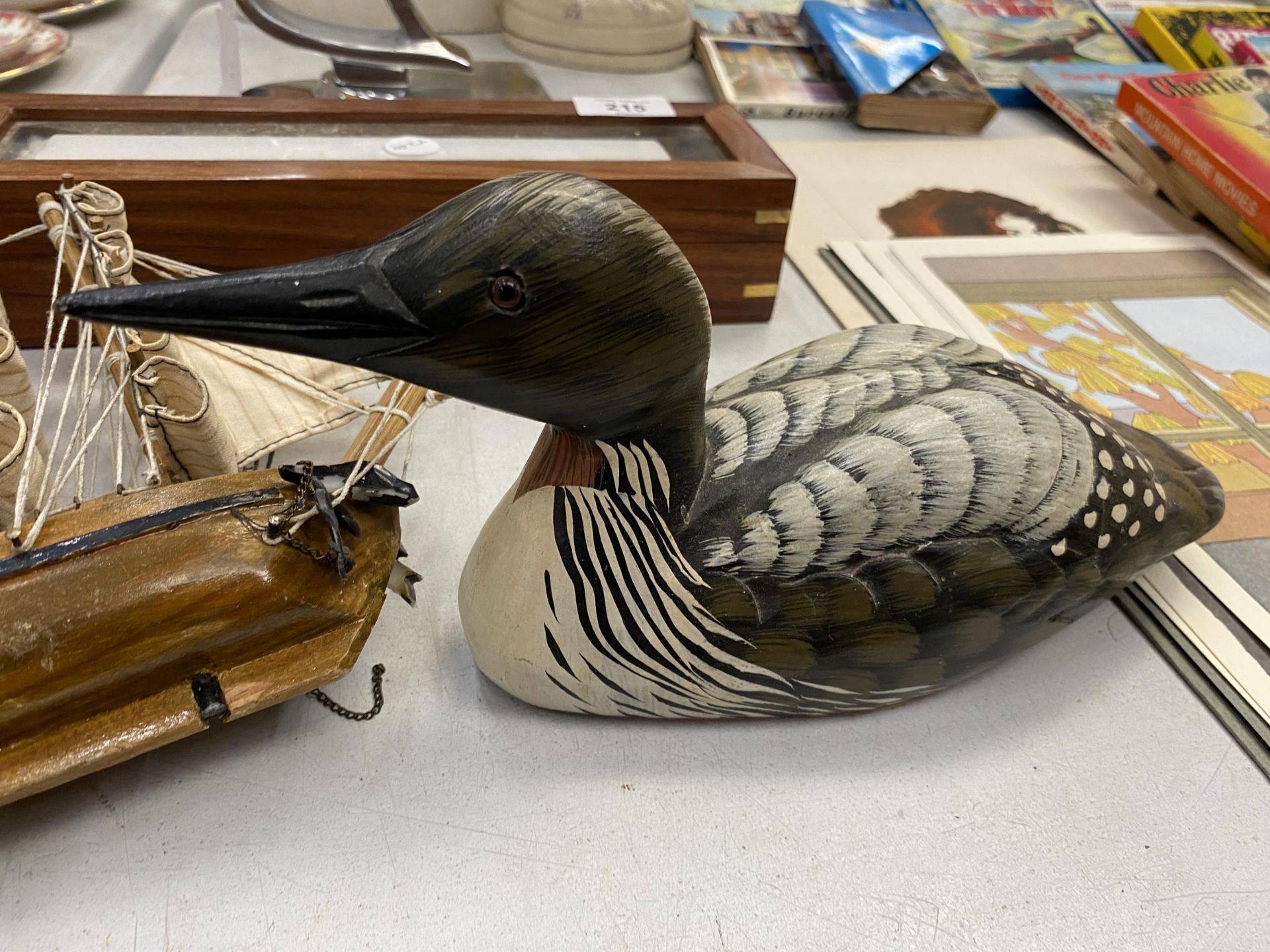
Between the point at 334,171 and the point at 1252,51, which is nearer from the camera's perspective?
the point at 334,171

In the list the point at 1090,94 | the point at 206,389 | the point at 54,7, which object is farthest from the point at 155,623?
the point at 1090,94

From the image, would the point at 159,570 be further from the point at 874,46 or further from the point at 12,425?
the point at 874,46

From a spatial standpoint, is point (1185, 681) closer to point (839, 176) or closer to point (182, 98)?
point (839, 176)

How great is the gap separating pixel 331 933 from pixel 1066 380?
1128 millimetres


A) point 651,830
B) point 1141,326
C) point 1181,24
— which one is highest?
point 1181,24

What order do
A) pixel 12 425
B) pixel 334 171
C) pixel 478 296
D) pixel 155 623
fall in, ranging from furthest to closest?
pixel 334 171, pixel 12 425, pixel 155 623, pixel 478 296

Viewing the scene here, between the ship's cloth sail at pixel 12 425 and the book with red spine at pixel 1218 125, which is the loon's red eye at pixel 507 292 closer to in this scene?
the ship's cloth sail at pixel 12 425

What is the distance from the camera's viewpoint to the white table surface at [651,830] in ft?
2.30

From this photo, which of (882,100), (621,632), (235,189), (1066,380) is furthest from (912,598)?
(882,100)

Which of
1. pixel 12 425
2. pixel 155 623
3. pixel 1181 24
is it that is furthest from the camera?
pixel 1181 24

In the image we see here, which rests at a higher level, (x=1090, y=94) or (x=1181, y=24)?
(x=1181, y=24)

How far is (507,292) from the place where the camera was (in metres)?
0.53

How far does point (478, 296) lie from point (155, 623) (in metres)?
0.35

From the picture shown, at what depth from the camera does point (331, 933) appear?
27.0 inches
